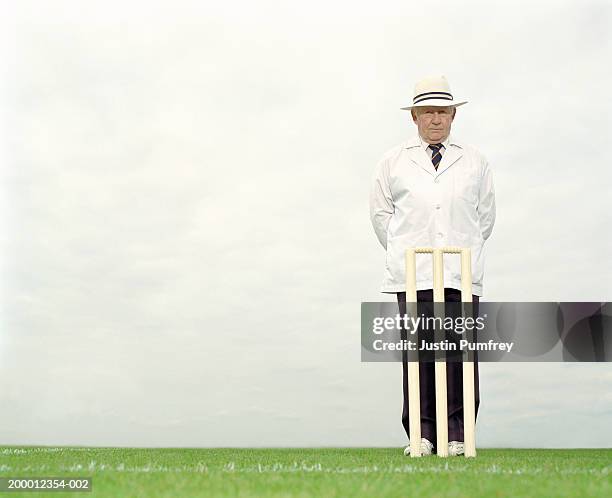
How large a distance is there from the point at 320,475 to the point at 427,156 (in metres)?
3.07

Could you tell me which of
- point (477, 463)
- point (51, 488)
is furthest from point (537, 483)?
point (51, 488)

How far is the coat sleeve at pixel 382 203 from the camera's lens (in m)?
7.01

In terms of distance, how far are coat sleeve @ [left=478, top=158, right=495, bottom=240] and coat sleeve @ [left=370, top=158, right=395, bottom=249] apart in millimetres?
722

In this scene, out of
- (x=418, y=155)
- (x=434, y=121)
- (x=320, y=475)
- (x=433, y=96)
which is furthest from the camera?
(x=418, y=155)

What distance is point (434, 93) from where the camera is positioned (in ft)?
21.9

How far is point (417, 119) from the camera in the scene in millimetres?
6918

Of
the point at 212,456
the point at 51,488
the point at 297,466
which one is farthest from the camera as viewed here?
the point at 212,456

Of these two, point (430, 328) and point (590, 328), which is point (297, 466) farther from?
point (590, 328)

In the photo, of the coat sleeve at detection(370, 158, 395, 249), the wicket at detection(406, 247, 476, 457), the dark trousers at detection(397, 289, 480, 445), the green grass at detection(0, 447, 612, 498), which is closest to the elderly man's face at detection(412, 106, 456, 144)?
the coat sleeve at detection(370, 158, 395, 249)

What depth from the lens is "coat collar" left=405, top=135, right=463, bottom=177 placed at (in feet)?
22.5

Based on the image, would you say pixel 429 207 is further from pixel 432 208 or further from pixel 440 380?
pixel 440 380

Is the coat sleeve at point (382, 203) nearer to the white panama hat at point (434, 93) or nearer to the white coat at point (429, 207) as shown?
the white coat at point (429, 207)

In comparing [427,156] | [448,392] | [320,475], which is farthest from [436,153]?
[320,475]

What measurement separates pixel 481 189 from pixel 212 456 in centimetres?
299
